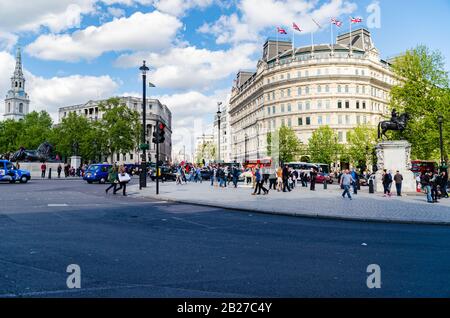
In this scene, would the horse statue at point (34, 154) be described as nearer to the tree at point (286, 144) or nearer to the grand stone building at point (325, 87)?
the grand stone building at point (325, 87)

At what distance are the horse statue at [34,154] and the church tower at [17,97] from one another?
115373 mm

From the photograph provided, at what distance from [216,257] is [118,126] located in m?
75.1

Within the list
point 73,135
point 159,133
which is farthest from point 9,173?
point 73,135

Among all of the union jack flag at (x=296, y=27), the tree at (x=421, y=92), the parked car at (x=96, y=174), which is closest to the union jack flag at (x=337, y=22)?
the union jack flag at (x=296, y=27)

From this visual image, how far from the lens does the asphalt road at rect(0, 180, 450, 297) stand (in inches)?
177

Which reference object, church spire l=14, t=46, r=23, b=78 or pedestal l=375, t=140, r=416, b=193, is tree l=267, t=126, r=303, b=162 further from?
church spire l=14, t=46, r=23, b=78

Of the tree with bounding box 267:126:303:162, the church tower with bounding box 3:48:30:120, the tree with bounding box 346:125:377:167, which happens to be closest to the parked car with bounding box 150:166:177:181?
the tree with bounding box 267:126:303:162

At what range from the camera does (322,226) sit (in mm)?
10359

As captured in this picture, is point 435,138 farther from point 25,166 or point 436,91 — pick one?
point 25,166

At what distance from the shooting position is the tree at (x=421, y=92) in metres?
36.8

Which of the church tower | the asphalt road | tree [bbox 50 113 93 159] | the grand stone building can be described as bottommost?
the asphalt road

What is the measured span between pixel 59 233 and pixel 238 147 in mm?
104065

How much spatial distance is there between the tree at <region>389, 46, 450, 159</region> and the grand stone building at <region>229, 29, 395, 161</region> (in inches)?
1463
